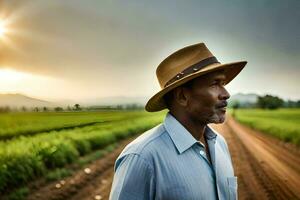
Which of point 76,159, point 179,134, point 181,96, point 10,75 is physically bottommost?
point 76,159

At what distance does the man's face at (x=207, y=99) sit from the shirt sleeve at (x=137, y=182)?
25cm

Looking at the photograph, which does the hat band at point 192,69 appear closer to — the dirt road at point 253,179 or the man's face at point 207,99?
the man's face at point 207,99

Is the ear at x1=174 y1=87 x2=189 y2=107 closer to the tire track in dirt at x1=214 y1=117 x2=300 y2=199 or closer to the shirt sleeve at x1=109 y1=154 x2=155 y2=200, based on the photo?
the shirt sleeve at x1=109 y1=154 x2=155 y2=200

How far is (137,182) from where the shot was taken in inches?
52.1

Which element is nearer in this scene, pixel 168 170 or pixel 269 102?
pixel 168 170

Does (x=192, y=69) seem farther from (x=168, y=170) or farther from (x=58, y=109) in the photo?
(x=58, y=109)

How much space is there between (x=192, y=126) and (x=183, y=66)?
17 centimetres

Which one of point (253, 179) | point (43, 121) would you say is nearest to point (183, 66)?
point (43, 121)

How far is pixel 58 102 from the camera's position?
4.52m

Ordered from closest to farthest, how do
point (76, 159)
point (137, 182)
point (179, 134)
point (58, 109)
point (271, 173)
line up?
point (137, 182), point (179, 134), point (58, 109), point (271, 173), point (76, 159)

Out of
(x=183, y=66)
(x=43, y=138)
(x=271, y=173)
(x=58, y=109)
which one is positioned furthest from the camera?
(x=43, y=138)

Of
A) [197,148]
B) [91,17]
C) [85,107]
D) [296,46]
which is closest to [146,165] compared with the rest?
[197,148]

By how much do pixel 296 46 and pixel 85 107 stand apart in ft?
5.71

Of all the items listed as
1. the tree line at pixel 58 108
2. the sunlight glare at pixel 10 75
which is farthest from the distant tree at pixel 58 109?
the sunlight glare at pixel 10 75
